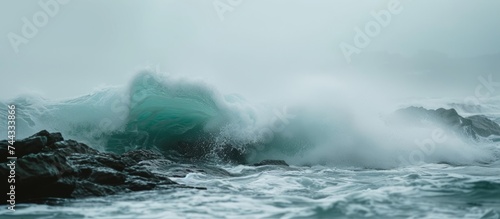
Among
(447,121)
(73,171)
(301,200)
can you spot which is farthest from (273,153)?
(447,121)

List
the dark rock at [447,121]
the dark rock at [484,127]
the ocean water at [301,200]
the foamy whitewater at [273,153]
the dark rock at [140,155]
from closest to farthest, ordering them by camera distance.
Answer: the ocean water at [301,200] < the foamy whitewater at [273,153] < the dark rock at [140,155] < the dark rock at [447,121] < the dark rock at [484,127]

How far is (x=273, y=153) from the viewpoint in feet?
34.6

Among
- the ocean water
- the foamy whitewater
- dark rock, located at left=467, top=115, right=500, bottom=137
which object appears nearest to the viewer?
the ocean water

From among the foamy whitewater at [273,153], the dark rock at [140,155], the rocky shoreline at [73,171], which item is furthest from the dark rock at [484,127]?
the dark rock at [140,155]

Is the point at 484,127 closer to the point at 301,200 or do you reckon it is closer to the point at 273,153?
the point at 273,153

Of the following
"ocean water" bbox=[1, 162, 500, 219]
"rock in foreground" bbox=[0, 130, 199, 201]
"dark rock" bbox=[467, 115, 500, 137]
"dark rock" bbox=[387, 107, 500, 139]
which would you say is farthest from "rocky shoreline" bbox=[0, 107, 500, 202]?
"dark rock" bbox=[467, 115, 500, 137]

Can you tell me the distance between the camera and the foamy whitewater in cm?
473

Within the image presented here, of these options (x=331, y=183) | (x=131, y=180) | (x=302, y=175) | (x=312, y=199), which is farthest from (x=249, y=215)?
(x=302, y=175)

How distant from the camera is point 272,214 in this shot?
4.55 metres

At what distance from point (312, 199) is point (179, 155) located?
202 inches

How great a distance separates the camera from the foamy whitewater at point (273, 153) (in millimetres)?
4734

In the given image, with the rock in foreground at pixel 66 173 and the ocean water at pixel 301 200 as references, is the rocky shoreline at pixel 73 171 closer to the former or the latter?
the rock in foreground at pixel 66 173

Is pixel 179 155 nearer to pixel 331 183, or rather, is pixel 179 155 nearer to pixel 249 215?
pixel 331 183

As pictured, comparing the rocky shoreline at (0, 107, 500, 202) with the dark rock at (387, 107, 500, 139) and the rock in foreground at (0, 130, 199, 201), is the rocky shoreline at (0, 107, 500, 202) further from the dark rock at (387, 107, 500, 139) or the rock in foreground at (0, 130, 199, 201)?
the dark rock at (387, 107, 500, 139)
